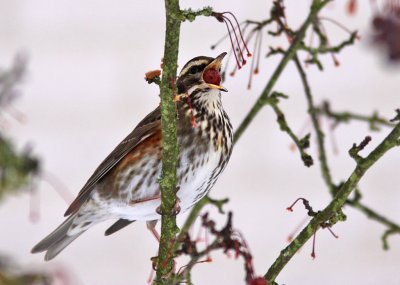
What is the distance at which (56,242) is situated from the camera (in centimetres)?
113

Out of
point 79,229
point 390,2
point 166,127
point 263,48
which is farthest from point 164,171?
point 263,48

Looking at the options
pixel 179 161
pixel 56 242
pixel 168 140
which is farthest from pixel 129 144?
pixel 168 140

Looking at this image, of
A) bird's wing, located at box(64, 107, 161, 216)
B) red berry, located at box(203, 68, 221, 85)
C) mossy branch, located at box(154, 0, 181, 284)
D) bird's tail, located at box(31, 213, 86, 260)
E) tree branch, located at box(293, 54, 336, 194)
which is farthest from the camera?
bird's tail, located at box(31, 213, 86, 260)

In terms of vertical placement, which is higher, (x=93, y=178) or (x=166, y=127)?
(x=93, y=178)

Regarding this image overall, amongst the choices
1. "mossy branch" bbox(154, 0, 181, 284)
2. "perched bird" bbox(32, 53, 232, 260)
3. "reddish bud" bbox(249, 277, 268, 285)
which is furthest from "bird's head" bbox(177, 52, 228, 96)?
"reddish bud" bbox(249, 277, 268, 285)

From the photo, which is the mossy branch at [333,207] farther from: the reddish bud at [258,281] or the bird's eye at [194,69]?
the bird's eye at [194,69]

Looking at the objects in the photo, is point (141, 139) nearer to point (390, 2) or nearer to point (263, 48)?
point (390, 2)

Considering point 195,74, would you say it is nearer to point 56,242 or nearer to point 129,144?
point 129,144

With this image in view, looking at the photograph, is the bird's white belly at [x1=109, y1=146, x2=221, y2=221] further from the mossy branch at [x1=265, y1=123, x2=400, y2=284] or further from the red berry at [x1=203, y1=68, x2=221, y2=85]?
the mossy branch at [x1=265, y1=123, x2=400, y2=284]

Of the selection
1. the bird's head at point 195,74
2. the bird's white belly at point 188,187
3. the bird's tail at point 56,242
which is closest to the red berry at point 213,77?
the bird's head at point 195,74

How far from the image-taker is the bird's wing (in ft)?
3.12

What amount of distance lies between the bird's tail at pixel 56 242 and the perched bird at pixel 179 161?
11 centimetres

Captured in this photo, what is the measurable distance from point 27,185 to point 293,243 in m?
0.24

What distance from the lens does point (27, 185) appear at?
1.22 feet
